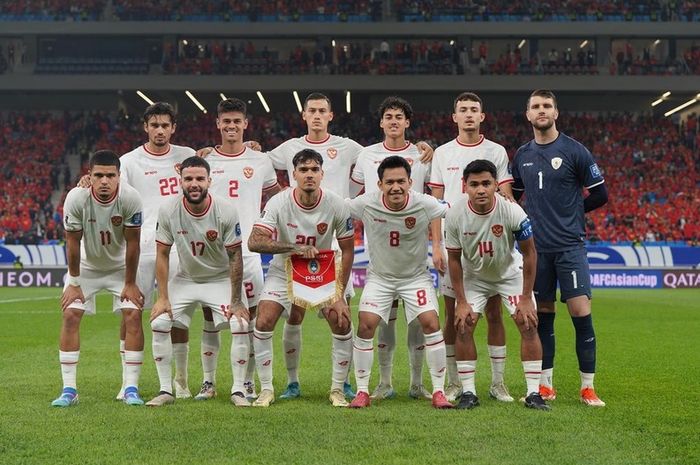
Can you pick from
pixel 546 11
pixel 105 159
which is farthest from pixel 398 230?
pixel 546 11

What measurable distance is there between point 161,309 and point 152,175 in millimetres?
1425

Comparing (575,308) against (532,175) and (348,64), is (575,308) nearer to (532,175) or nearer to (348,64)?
(532,175)

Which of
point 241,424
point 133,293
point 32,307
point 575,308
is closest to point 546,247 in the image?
point 575,308

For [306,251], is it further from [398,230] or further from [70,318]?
[70,318]

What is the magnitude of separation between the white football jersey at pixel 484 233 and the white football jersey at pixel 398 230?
0.21 meters

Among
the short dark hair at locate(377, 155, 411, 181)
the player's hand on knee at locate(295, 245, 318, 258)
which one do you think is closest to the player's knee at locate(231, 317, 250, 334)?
the player's hand on knee at locate(295, 245, 318, 258)

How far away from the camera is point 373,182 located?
8.41m

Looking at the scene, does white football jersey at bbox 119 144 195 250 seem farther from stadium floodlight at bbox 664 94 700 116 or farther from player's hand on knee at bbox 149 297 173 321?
stadium floodlight at bbox 664 94 700 116

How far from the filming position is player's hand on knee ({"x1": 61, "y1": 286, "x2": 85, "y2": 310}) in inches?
302

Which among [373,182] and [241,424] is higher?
[373,182]

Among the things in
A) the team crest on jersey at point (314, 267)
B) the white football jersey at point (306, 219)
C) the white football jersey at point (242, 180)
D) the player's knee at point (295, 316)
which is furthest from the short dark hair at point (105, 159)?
the player's knee at point (295, 316)

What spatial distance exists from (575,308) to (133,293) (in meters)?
3.68

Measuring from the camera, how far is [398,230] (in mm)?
7633

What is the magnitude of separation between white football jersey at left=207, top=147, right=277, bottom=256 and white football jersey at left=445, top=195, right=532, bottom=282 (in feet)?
6.25
